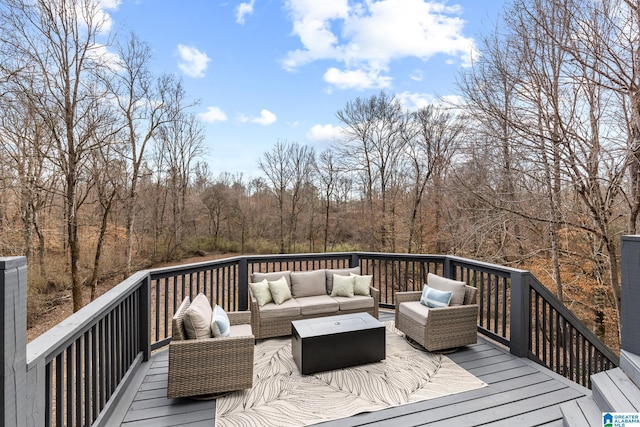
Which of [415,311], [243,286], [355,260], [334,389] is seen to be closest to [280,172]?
[355,260]

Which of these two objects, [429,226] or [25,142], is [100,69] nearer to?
[25,142]

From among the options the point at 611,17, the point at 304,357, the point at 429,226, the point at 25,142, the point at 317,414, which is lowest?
the point at 317,414

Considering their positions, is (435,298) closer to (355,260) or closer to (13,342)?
(355,260)

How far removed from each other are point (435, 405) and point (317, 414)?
3.29 ft

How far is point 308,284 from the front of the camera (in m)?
4.34

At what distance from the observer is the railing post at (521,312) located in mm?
3246

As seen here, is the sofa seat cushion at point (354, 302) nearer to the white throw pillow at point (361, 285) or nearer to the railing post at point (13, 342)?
the white throw pillow at point (361, 285)

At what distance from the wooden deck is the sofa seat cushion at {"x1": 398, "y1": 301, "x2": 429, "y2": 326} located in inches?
26.5

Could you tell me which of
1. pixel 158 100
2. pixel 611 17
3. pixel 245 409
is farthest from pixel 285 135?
pixel 245 409

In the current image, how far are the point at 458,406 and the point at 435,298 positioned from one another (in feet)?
4.38

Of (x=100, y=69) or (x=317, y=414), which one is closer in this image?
(x=317, y=414)

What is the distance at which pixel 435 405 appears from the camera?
2498 mm

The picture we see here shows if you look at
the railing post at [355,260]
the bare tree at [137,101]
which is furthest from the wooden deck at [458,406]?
the bare tree at [137,101]

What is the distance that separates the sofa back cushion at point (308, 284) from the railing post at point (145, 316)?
1.86 m
